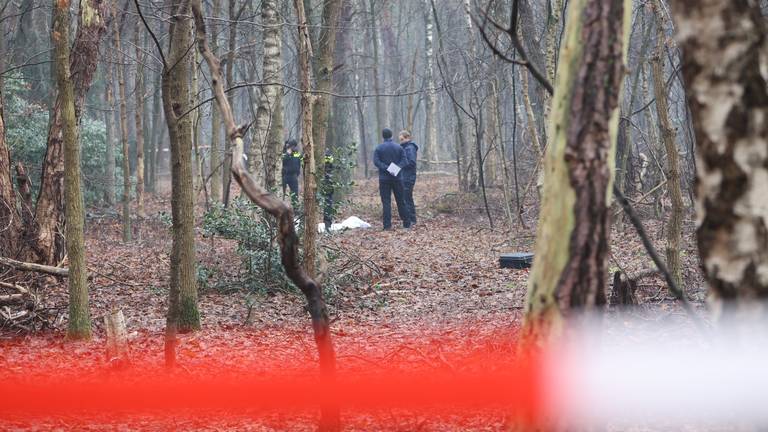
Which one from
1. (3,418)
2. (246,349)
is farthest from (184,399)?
(246,349)

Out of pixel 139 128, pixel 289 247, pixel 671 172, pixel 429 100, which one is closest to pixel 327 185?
pixel 671 172

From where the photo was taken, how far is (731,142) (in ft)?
8.91

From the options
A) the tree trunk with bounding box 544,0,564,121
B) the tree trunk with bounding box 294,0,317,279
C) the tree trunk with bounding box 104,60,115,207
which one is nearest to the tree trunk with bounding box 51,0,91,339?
the tree trunk with bounding box 294,0,317,279

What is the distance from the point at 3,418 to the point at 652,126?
14.3 meters

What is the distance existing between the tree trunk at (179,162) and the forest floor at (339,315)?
0.58 metres

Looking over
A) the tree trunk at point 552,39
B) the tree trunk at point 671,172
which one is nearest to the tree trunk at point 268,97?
the tree trunk at point 552,39

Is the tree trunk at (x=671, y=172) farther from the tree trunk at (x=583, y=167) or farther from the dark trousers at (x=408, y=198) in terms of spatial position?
the dark trousers at (x=408, y=198)

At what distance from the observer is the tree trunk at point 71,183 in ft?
21.7

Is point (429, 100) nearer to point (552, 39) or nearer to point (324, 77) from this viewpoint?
point (552, 39)

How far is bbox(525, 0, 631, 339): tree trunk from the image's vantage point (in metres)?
3.03

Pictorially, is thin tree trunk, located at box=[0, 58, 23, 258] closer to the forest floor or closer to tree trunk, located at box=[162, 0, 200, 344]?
the forest floor

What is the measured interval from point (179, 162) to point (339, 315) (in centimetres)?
334

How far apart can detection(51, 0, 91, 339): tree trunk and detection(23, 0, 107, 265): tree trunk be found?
3.67 meters

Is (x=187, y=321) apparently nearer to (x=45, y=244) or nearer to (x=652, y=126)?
(x=45, y=244)
